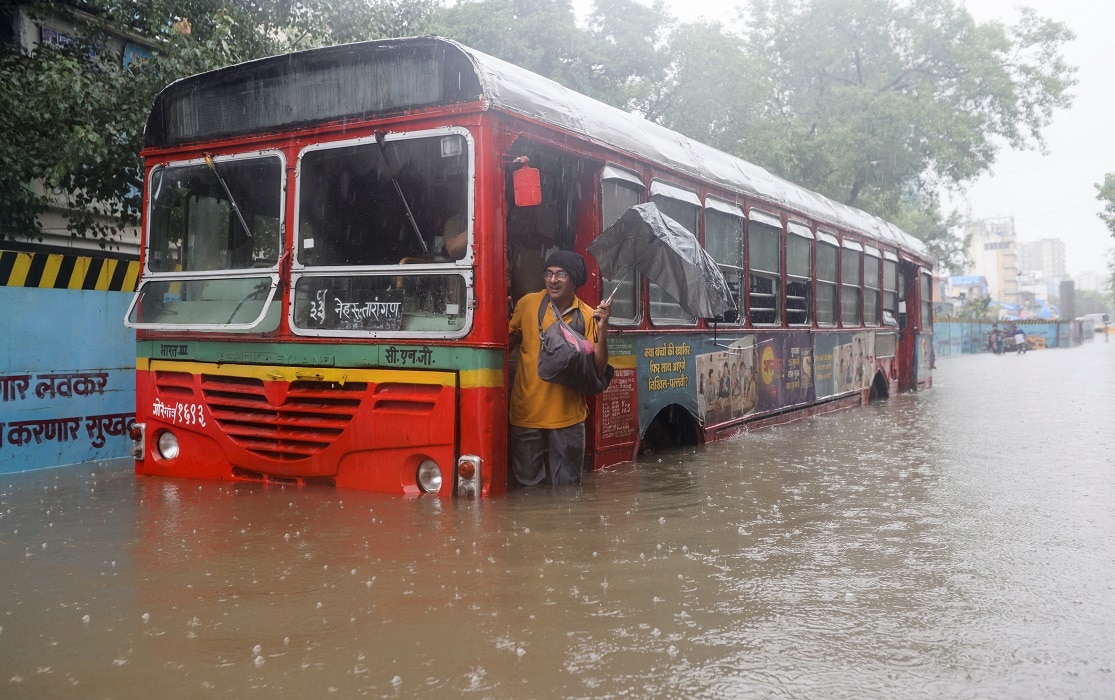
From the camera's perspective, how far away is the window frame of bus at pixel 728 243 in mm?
8305

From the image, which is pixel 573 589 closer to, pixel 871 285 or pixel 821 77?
pixel 871 285

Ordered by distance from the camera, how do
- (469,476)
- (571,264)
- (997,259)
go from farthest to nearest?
(997,259) → (571,264) → (469,476)

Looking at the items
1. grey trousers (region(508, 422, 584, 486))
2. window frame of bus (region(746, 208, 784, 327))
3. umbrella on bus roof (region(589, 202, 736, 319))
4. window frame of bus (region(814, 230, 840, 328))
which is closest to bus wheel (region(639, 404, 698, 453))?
window frame of bus (region(746, 208, 784, 327))

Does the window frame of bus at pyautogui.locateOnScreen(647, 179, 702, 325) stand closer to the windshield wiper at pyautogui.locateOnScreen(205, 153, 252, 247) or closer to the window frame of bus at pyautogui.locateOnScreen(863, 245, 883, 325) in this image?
the windshield wiper at pyautogui.locateOnScreen(205, 153, 252, 247)

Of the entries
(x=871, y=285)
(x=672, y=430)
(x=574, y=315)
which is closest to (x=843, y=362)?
(x=871, y=285)

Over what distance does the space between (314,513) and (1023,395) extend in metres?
14.7

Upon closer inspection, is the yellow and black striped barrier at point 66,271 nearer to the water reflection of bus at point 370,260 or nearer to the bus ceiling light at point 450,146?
the water reflection of bus at point 370,260

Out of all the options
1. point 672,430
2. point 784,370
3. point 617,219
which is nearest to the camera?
point 617,219

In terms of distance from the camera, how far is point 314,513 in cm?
548

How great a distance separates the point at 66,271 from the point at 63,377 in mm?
900

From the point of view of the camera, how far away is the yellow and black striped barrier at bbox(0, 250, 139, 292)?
25.4 ft

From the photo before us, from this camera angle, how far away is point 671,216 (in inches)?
297

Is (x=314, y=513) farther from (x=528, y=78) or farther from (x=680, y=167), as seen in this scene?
(x=680, y=167)

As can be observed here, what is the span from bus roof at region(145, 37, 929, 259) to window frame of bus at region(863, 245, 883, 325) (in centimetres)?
679
